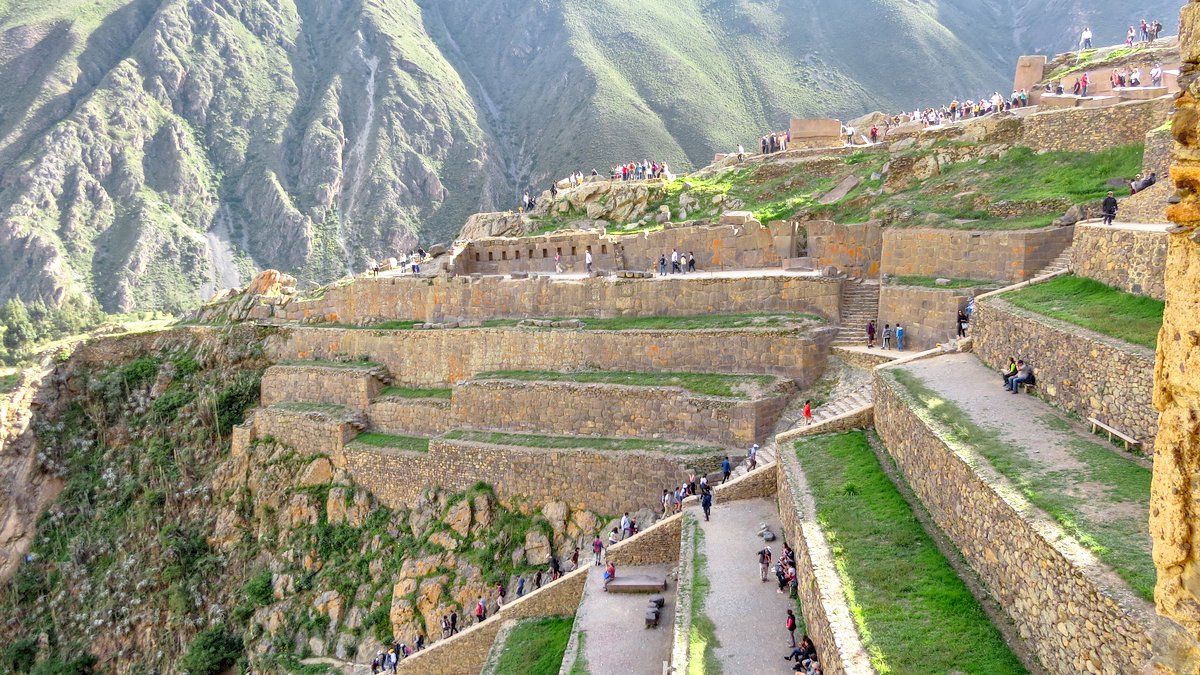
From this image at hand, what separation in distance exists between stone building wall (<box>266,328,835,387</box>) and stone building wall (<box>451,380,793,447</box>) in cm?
124

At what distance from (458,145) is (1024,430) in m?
75.0

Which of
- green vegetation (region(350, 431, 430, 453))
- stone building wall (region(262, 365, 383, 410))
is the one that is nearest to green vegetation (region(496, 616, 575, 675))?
green vegetation (region(350, 431, 430, 453))

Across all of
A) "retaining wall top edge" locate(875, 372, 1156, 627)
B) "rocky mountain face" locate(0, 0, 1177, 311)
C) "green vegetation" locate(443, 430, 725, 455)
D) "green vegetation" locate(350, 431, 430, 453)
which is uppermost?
"rocky mountain face" locate(0, 0, 1177, 311)

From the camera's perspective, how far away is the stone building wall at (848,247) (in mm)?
21672

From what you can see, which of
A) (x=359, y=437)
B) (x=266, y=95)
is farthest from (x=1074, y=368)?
(x=266, y=95)

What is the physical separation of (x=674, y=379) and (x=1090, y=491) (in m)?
12.3

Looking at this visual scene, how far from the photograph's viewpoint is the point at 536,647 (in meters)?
16.3

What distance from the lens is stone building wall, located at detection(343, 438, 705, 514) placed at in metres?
18.7

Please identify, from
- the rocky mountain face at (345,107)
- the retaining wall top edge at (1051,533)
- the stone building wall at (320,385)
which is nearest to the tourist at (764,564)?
the retaining wall top edge at (1051,533)

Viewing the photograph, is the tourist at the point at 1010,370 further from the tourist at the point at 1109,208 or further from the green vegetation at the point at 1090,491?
the tourist at the point at 1109,208

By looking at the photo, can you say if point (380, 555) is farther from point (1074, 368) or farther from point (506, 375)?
point (1074, 368)

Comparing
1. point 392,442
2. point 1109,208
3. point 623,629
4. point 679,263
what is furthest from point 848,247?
point 392,442

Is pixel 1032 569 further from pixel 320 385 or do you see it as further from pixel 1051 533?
pixel 320 385

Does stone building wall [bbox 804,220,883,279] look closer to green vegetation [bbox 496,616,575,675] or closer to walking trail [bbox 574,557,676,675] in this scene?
walking trail [bbox 574,557,676,675]
